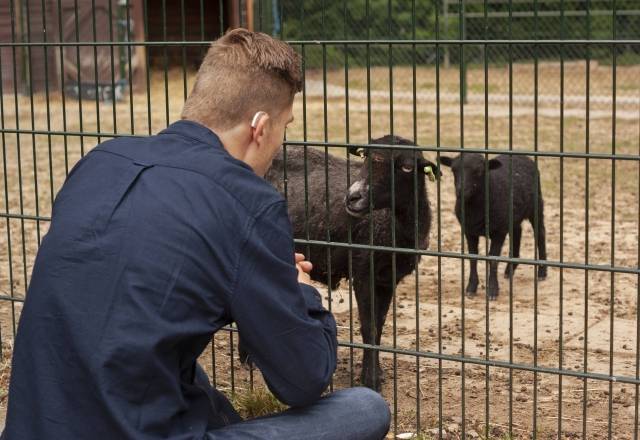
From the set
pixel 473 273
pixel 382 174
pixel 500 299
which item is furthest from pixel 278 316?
pixel 473 273

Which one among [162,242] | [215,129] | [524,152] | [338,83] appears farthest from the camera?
[338,83]

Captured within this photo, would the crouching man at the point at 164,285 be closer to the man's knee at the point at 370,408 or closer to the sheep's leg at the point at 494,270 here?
the man's knee at the point at 370,408

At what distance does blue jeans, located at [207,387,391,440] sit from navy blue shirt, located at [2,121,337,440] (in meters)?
0.23

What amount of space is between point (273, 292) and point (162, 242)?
0.32 m

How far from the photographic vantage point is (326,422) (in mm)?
3088

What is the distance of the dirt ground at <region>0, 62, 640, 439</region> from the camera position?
16.4 ft

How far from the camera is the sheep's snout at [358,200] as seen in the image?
5504 millimetres

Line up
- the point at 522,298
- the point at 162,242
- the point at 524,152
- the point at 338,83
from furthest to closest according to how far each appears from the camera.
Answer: the point at 338,83, the point at 522,298, the point at 524,152, the point at 162,242

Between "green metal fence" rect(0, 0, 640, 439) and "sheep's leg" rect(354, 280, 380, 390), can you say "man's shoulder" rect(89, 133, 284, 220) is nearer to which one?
"green metal fence" rect(0, 0, 640, 439)

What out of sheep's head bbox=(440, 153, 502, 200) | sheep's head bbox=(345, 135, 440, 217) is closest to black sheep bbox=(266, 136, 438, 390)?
sheep's head bbox=(345, 135, 440, 217)

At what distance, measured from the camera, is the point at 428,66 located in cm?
2203

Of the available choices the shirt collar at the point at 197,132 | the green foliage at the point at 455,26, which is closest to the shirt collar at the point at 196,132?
the shirt collar at the point at 197,132

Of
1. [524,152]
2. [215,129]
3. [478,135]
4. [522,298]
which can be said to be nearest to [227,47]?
[215,129]

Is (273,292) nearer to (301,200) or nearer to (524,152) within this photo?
(524,152)
